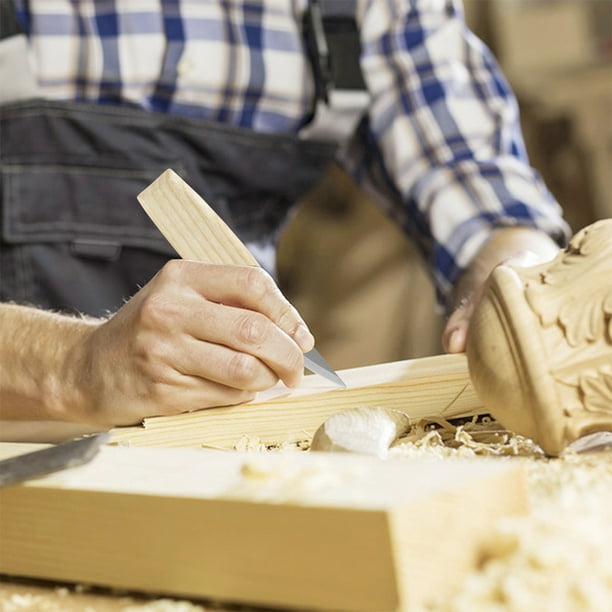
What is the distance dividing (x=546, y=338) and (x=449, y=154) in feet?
3.12

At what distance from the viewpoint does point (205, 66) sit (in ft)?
Answer: 5.11

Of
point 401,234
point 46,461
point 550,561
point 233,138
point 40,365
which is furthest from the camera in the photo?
point 401,234

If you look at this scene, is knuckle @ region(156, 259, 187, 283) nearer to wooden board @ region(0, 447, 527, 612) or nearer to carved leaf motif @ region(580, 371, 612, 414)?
wooden board @ region(0, 447, 527, 612)

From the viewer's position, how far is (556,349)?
739 mm

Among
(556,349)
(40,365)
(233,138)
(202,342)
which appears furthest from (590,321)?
(233,138)

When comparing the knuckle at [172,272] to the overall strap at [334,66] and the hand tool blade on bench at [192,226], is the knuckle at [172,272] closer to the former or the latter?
the hand tool blade on bench at [192,226]

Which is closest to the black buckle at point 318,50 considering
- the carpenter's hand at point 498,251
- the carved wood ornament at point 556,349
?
the carpenter's hand at point 498,251

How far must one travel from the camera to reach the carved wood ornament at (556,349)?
0.74 metres

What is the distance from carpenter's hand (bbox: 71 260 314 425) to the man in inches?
19.2

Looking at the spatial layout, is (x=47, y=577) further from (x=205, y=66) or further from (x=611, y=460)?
(x=205, y=66)

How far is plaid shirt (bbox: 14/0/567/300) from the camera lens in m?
1.50

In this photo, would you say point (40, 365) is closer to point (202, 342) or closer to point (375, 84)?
point (202, 342)

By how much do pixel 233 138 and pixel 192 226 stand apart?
0.66 metres

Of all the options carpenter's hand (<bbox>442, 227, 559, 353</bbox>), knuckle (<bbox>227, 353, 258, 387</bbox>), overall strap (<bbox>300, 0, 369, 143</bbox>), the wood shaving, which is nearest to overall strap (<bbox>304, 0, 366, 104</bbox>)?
overall strap (<bbox>300, 0, 369, 143</bbox>)
